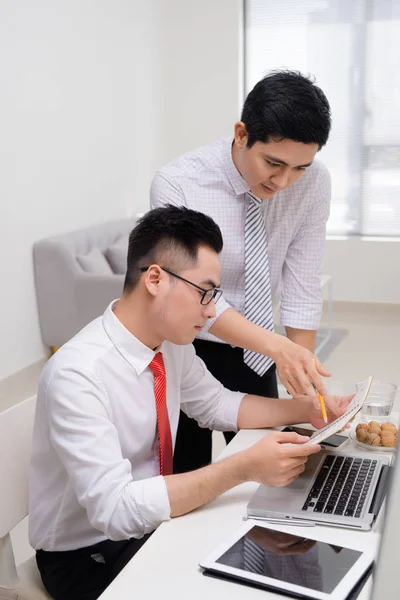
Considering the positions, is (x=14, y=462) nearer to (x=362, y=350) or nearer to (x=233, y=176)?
(x=233, y=176)

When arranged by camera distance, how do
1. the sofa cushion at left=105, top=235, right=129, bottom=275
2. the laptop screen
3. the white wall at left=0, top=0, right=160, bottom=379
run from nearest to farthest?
the laptop screen → the white wall at left=0, top=0, right=160, bottom=379 → the sofa cushion at left=105, top=235, right=129, bottom=275

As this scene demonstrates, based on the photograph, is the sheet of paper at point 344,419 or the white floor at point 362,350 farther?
the white floor at point 362,350

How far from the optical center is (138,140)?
6.39 metres

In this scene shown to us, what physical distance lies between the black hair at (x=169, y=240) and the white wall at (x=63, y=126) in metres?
3.03

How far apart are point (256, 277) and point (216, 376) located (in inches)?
12.4

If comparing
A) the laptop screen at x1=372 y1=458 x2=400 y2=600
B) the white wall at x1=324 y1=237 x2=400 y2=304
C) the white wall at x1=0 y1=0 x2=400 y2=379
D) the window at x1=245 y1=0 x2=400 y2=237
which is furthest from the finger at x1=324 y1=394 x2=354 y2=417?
the window at x1=245 y1=0 x2=400 y2=237

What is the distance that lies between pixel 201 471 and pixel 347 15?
5.88 meters

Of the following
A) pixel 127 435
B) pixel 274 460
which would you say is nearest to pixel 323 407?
pixel 274 460

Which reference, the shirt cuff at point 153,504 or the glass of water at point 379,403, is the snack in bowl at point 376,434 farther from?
the shirt cuff at point 153,504

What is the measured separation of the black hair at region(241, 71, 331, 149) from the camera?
5.46 ft

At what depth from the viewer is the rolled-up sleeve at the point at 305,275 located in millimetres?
2070

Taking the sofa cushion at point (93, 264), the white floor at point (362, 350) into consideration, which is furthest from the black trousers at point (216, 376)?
the sofa cushion at point (93, 264)

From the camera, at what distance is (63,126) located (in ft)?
16.6

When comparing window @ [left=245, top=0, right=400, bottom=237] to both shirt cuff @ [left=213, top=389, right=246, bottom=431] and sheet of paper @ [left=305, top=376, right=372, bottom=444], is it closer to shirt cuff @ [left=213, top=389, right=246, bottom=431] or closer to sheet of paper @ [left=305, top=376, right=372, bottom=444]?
shirt cuff @ [left=213, top=389, right=246, bottom=431]
